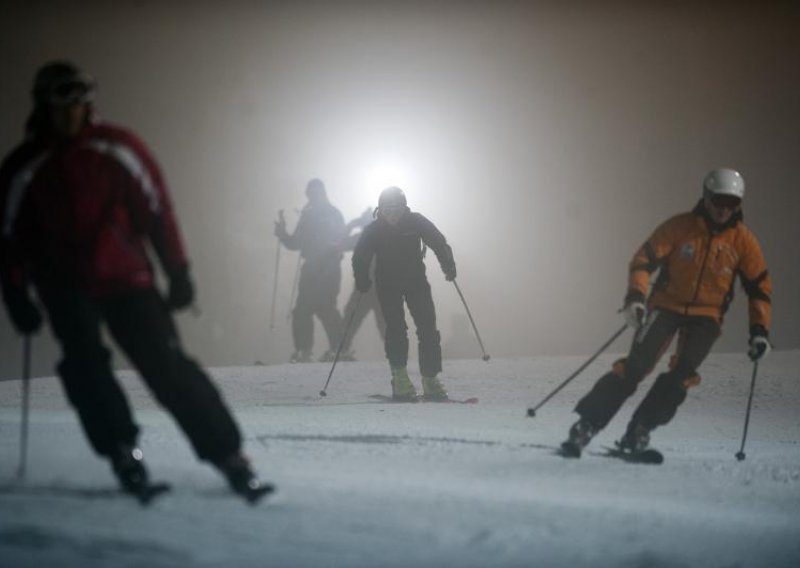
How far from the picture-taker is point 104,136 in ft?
13.1

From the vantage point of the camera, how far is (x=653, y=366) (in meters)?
6.69

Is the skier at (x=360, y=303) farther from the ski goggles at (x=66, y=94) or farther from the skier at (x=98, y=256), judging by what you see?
the ski goggles at (x=66, y=94)

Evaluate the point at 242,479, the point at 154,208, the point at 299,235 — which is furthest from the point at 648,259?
the point at 299,235

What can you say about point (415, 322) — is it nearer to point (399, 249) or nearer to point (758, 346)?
point (399, 249)

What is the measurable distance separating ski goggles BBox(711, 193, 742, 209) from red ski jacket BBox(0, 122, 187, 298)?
3278mm

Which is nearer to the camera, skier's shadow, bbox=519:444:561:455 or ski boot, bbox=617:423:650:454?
ski boot, bbox=617:423:650:454

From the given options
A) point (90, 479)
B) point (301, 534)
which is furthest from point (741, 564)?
point (90, 479)

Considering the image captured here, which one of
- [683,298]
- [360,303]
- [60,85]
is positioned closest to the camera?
[60,85]

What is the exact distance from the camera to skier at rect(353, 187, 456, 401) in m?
9.76

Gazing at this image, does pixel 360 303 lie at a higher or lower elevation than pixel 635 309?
lower

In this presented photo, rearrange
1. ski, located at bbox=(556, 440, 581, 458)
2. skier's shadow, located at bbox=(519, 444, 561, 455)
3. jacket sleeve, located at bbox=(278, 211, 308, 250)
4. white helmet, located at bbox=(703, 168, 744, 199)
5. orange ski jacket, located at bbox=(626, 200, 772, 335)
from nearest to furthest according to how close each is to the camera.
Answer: white helmet, located at bbox=(703, 168, 744, 199) → orange ski jacket, located at bbox=(626, 200, 772, 335) → ski, located at bbox=(556, 440, 581, 458) → skier's shadow, located at bbox=(519, 444, 561, 455) → jacket sleeve, located at bbox=(278, 211, 308, 250)

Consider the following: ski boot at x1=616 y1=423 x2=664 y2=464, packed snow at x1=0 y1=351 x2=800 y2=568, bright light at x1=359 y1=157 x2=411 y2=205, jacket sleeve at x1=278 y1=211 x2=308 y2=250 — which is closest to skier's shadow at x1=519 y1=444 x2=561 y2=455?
packed snow at x1=0 y1=351 x2=800 y2=568

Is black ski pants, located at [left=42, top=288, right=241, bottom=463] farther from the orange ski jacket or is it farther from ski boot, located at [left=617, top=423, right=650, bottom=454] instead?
ski boot, located at [left=617, top=423, right=650, bottom=454]

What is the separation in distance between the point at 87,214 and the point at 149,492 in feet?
→ 2.99
